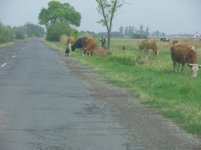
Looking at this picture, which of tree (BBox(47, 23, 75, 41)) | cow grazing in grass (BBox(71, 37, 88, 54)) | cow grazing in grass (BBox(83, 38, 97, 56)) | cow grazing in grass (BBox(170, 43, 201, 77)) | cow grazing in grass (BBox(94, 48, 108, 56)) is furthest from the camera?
tree (BBox(47, 23, 75, 41))

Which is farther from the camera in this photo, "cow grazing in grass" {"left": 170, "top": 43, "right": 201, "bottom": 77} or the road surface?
"cow grazing in grass" {"left": 170, "top": 43, "right": 201, "bottom": 77}

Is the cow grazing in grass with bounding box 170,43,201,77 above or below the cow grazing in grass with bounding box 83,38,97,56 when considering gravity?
above

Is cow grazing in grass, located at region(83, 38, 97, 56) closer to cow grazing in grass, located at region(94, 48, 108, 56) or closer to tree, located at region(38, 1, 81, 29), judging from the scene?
cow grazing in grass, located at region(94, 48, 108, 56)

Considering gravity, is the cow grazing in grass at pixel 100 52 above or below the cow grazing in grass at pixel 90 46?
below

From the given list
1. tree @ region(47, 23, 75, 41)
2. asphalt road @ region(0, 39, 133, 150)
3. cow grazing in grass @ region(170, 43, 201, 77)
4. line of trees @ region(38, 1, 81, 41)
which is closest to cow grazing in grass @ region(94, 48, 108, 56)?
cow grazing in grass @ region(170, 43, 201, 77)

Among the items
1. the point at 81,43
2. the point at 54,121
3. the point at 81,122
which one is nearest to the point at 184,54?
the point at 81,122

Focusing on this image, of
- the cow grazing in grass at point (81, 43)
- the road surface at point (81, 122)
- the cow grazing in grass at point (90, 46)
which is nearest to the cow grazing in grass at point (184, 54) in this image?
the road surface at point (81, 122)

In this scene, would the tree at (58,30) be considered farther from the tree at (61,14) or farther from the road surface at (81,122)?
the road surface at (81,122)

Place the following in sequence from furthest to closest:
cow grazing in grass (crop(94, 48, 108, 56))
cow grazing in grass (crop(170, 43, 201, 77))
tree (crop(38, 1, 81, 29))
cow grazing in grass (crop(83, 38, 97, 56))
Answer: tree (crop(38, 1, 81, 29))
cow grazing in grass (crop(83, 38, 97, 56))
cow grazing in grass (crop(94, 48, 108, 56))
cow grazing in grass (crop(170, 43, 201, 77))

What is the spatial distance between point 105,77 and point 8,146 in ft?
45.0

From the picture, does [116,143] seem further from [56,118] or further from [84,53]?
[84,53]

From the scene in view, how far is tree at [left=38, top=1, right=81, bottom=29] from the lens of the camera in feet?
438

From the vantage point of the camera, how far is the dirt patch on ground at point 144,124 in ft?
27.6

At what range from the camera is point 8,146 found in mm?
8086
